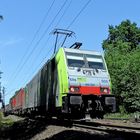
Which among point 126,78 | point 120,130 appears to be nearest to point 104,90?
point 120,130

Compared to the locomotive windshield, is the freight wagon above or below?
below

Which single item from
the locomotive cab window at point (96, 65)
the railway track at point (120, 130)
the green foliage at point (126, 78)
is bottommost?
the railway track at point (120, 130)

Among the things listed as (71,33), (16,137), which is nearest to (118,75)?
(71,33)

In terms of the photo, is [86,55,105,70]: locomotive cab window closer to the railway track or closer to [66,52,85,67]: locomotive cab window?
[66,52,85,67]: locomotive cab window

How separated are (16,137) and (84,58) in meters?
6.90

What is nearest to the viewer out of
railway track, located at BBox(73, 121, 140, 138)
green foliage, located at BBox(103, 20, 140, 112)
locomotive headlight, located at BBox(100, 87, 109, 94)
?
railway track, located at BBox(73, 121, 140, 138)

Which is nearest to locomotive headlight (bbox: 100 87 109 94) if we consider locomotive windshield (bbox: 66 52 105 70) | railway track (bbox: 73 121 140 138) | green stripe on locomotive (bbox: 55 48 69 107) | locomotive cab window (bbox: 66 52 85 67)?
locomotive windshield (bbox: 66 52 105 70)

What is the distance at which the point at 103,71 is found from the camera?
21609 mm

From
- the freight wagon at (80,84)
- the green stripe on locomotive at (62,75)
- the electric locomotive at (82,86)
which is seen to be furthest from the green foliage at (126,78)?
the green stripe on locomotive at (62,75)

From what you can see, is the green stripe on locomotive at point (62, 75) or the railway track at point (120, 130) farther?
the green stripe on locomotive at point (62, 75)

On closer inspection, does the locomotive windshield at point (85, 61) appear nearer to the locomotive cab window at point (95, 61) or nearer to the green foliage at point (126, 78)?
the locomotive cab window at point (95, 61)

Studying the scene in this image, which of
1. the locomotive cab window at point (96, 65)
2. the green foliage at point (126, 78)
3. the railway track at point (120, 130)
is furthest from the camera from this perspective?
the green foliage at point (126, 78)

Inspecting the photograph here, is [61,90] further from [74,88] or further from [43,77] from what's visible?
[43,77]

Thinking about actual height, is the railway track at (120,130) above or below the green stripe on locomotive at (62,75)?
below
